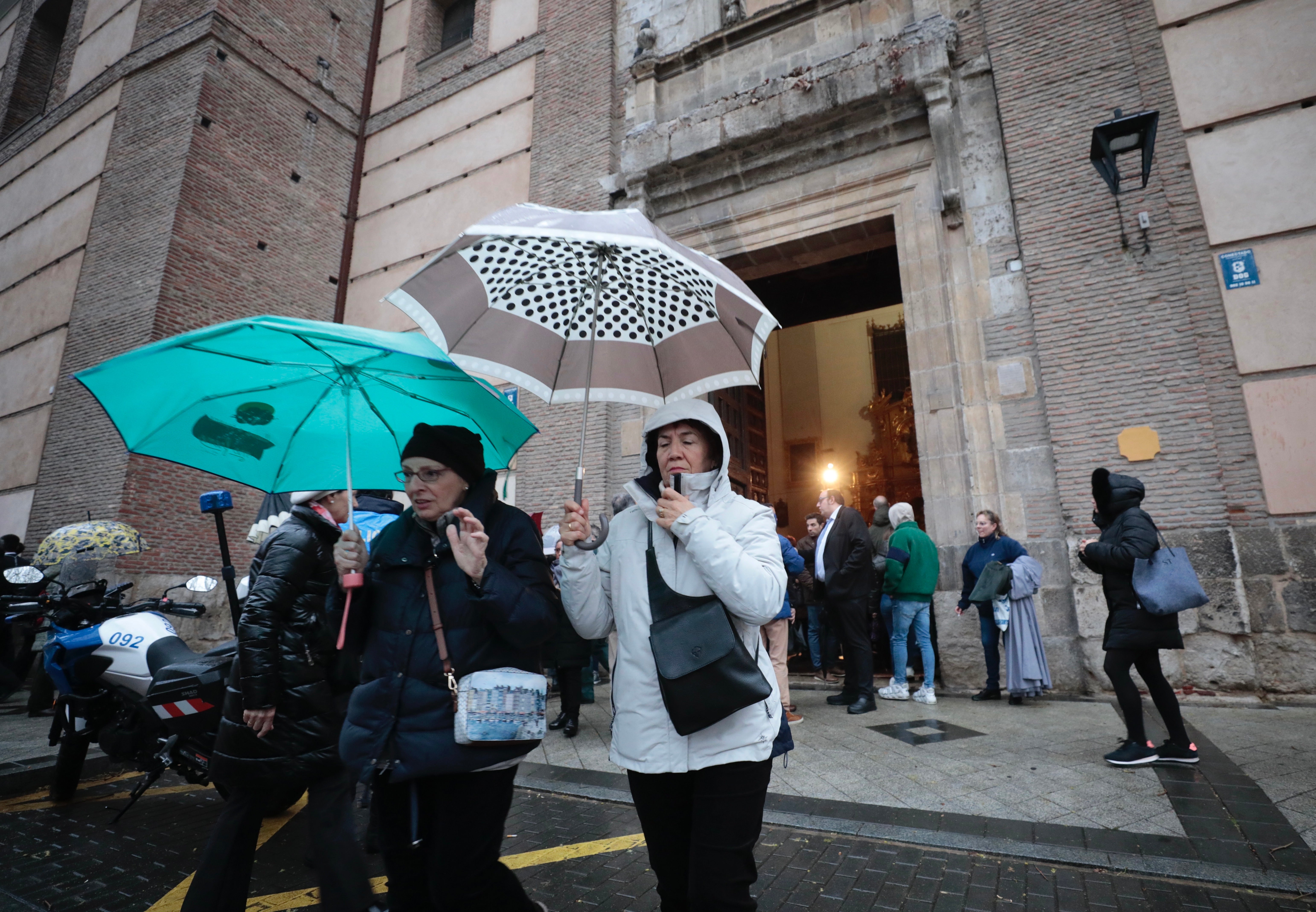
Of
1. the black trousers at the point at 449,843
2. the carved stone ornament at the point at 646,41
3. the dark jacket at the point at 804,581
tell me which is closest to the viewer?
the black trousers at the point at 449,843

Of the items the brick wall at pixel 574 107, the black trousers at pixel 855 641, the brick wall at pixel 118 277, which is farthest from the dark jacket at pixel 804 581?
the brick wall at pixel 118 277

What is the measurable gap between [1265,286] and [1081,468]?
2383mm

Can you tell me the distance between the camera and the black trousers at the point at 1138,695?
13.3ft

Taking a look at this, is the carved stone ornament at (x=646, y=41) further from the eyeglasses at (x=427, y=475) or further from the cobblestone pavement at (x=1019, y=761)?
the eyeglasses at (x=427, y=475)

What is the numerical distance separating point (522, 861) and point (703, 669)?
1972 millimetres

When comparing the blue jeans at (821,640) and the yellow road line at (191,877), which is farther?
the blue jeans at (821,640)

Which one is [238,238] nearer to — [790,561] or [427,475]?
[790,561]

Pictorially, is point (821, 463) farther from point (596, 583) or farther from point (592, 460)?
point (596, 583)

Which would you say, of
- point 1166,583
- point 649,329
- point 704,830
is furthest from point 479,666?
point 1166,583

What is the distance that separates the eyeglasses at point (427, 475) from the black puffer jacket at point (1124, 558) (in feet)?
13.0

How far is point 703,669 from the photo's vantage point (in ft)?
5.87

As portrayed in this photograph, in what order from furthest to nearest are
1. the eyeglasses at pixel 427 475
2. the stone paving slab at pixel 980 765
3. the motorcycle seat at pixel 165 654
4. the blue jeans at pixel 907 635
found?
1. the blue jeans at pixel 907 635
2. the motorcycle seat at pixel 165 654
3. the stone paving slab at pixel 980 765
4. the eyeglasses at pixel 427 475

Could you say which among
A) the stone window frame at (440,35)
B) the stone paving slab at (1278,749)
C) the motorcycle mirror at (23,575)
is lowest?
the stone paving slab at (1278,749)

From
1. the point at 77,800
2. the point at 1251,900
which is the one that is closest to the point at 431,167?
the point at 77,800
